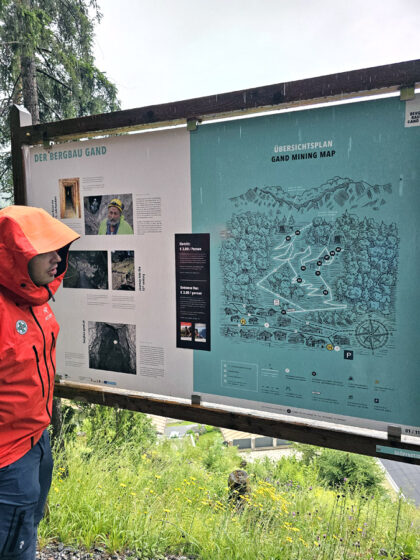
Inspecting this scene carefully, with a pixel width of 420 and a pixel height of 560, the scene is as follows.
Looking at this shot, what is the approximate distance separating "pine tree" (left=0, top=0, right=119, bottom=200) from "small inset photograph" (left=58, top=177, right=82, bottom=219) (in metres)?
4.58

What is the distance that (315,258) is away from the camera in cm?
205

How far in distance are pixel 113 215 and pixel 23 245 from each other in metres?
0.90

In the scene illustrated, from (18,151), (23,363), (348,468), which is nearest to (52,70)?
(18,151)

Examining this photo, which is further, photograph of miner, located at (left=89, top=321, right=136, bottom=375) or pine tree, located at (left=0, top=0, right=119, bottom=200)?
pine tree, located at (left=0, top=0, right=119, bottom=200)

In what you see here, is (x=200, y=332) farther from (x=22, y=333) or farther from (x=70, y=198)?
(x=70, y=198)

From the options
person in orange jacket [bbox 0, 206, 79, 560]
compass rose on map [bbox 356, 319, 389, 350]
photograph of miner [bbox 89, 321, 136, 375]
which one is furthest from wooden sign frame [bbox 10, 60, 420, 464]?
person in orange jacket [bbox 0, 206, 79, 560]

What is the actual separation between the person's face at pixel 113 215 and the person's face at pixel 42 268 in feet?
2.21

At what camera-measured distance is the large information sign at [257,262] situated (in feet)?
6.23

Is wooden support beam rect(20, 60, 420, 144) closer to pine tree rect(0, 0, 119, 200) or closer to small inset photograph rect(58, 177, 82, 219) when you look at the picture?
small inset photograph rect(58, 177, 82, 219)

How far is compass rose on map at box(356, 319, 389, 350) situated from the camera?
1929 mm

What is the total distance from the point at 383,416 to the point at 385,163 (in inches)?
47.7

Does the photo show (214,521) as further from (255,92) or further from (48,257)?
(255,92)

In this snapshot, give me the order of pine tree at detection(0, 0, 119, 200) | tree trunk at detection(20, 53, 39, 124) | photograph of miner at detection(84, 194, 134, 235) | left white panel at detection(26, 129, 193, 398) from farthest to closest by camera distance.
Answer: tree trunk at detection(20, 53, 39, 124), pine tree at detection(0, 0, 119, 200), photograph of miner at detection(84, 194, 134, 235), left white panel at detection(26, 129, 193, 398)

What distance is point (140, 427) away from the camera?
10062 millimetres
